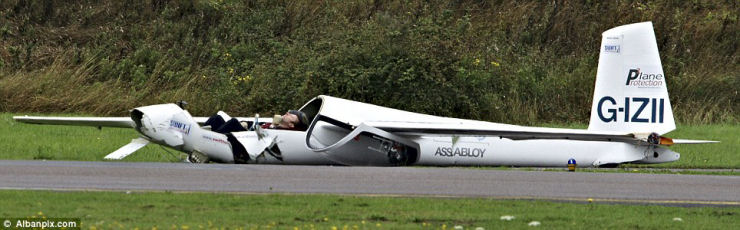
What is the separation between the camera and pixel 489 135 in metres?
18.0

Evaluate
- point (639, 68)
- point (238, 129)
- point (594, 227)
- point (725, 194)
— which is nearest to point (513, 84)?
point (639, 68)

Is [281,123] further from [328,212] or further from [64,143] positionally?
[328,212]

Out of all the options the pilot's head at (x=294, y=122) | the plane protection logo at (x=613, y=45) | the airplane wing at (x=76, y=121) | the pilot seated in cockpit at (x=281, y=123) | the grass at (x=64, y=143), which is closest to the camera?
the pilot seated in cockpit at (x=281, y=123)

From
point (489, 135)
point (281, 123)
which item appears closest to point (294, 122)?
point (281, 123)

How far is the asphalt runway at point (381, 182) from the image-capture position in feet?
42.1

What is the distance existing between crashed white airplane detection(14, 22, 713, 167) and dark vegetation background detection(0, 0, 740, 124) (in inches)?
332

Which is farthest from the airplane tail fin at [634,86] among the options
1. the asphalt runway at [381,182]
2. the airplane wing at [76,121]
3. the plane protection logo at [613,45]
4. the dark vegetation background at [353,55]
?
the dark vegetation background at [353,55]

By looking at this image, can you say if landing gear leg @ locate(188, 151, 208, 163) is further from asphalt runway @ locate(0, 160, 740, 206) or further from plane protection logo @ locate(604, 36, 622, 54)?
plane protection logo @ locate(604, 36, 622, 54)

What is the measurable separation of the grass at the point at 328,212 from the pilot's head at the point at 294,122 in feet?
19.2

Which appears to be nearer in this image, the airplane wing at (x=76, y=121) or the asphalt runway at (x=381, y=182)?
the asphalt runway at (x=381, y=182)

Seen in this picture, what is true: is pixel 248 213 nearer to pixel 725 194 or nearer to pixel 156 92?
pixel 725 194

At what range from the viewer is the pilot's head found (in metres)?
18.1

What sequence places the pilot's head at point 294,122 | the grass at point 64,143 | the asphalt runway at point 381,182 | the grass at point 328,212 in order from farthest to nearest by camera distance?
the grass at point 64,143 < the pilot's head at point 294,122 < the asphalt runway at point 381,182 < the grass at point 328,212

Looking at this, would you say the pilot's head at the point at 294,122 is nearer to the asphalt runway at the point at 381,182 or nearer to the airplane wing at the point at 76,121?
the airplane wing at the point at 76,121
